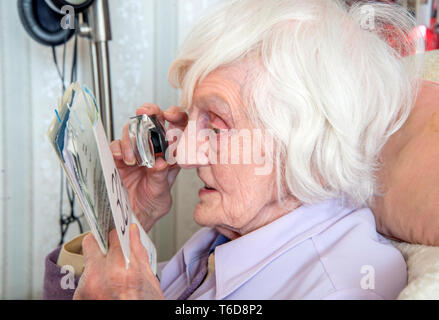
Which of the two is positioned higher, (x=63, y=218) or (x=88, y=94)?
(x=88, y=94)

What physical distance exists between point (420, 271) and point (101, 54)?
1079 millimetres

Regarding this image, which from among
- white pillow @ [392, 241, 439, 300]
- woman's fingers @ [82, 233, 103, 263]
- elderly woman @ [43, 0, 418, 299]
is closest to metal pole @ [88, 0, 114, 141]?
elderly woman @ [43, 0, 418, 299]

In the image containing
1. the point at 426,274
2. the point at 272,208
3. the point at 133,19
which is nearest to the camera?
the point at 426,274

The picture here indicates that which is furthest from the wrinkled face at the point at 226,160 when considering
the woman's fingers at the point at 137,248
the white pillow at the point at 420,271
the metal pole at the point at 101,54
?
the metal pole at the point at 101,54

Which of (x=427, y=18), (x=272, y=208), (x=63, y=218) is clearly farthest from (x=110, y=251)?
(x=427, y=18)

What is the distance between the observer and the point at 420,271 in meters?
0.75

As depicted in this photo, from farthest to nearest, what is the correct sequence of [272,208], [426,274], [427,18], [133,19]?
[427,18] < [133,19] < [272,208] < [426,274]

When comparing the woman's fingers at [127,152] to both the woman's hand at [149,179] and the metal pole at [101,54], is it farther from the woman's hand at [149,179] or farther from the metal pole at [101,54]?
the metal pole at [101,54]

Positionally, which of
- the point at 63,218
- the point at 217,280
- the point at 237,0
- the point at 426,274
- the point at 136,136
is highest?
the point at 237,0

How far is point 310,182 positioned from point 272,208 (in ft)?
0.37

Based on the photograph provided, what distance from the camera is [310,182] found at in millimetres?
893

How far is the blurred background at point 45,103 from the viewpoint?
5.24ft
